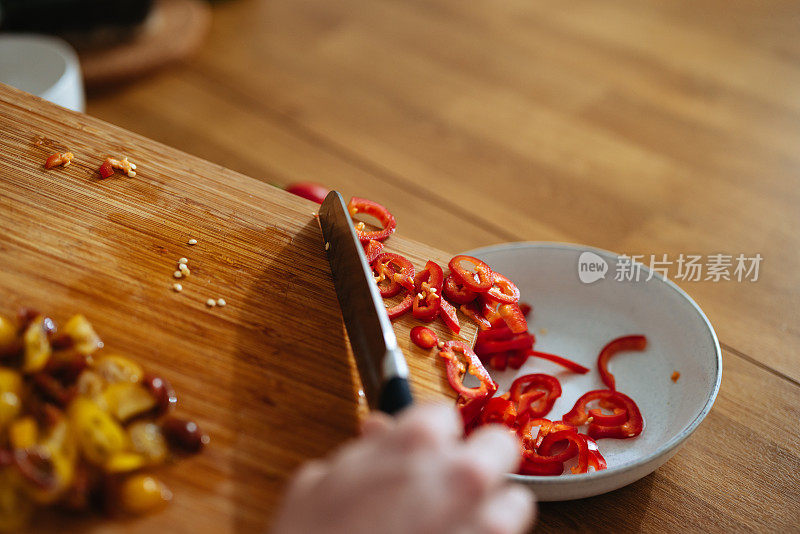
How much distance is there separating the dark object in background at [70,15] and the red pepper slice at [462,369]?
6.07ft

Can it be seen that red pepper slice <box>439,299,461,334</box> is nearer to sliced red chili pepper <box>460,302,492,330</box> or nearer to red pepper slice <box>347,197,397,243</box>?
sliced red chili pepper <box>460,302,492,330</box>

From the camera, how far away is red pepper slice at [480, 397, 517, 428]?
1169 millimetres

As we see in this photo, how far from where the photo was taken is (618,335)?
1.36 m

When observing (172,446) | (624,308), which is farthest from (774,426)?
(172,446)

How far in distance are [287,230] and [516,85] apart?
141 cm

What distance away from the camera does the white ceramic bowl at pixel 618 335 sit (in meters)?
1.14

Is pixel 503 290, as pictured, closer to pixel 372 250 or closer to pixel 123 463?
pixel 372 250

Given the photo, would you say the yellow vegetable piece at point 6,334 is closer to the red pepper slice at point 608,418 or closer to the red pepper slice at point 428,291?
the red pepper slice at point 428,291

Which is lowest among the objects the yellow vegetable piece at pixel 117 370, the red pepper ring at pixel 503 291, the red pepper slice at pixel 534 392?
the yellow vegetable piece at pixel 117 370

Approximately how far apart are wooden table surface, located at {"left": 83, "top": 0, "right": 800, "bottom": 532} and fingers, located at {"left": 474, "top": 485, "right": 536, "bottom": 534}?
0.39 meters

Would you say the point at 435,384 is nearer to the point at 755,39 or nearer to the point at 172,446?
the point at 172,446

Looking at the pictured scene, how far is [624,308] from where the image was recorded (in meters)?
1.38
